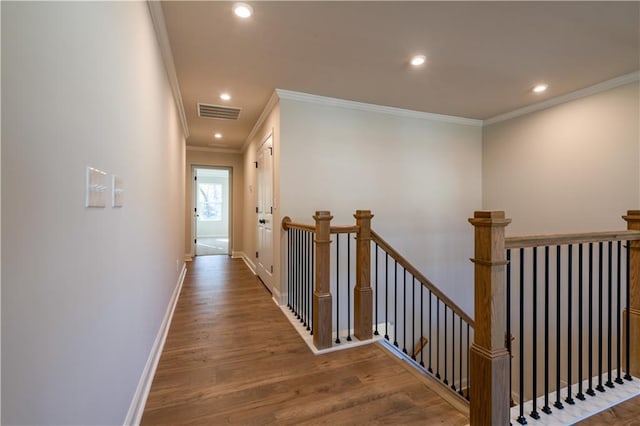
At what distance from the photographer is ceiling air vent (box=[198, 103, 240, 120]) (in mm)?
3863

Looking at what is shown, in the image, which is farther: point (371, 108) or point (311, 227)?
point (371, 108)

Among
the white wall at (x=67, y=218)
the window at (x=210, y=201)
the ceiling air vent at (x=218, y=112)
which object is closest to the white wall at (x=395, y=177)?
the ceiling air vent at (x=218, y=112)

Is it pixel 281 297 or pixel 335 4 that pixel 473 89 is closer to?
pixel 335 4

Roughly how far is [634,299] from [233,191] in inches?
247

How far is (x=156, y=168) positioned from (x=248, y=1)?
1.34m

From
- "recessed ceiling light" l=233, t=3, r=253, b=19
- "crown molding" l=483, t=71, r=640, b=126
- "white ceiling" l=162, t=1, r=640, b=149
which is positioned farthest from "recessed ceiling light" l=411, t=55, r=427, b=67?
"crown molding" l=483, t=71, r=640, b=126

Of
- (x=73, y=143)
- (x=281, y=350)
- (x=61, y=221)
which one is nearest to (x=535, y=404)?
(x=281, y=350)

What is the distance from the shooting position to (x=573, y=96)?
11.2ft

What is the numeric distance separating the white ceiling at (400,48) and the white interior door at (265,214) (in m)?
0.77

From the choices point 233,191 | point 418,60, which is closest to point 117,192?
point 418,60

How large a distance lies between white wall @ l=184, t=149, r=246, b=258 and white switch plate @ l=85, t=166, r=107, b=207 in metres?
5.42

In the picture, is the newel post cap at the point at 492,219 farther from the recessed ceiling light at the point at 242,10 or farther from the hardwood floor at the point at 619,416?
the recessed ceiling light at the point at 242,10

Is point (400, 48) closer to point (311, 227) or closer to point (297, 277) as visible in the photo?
point (311, 227)

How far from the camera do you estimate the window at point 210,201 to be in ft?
33.9
